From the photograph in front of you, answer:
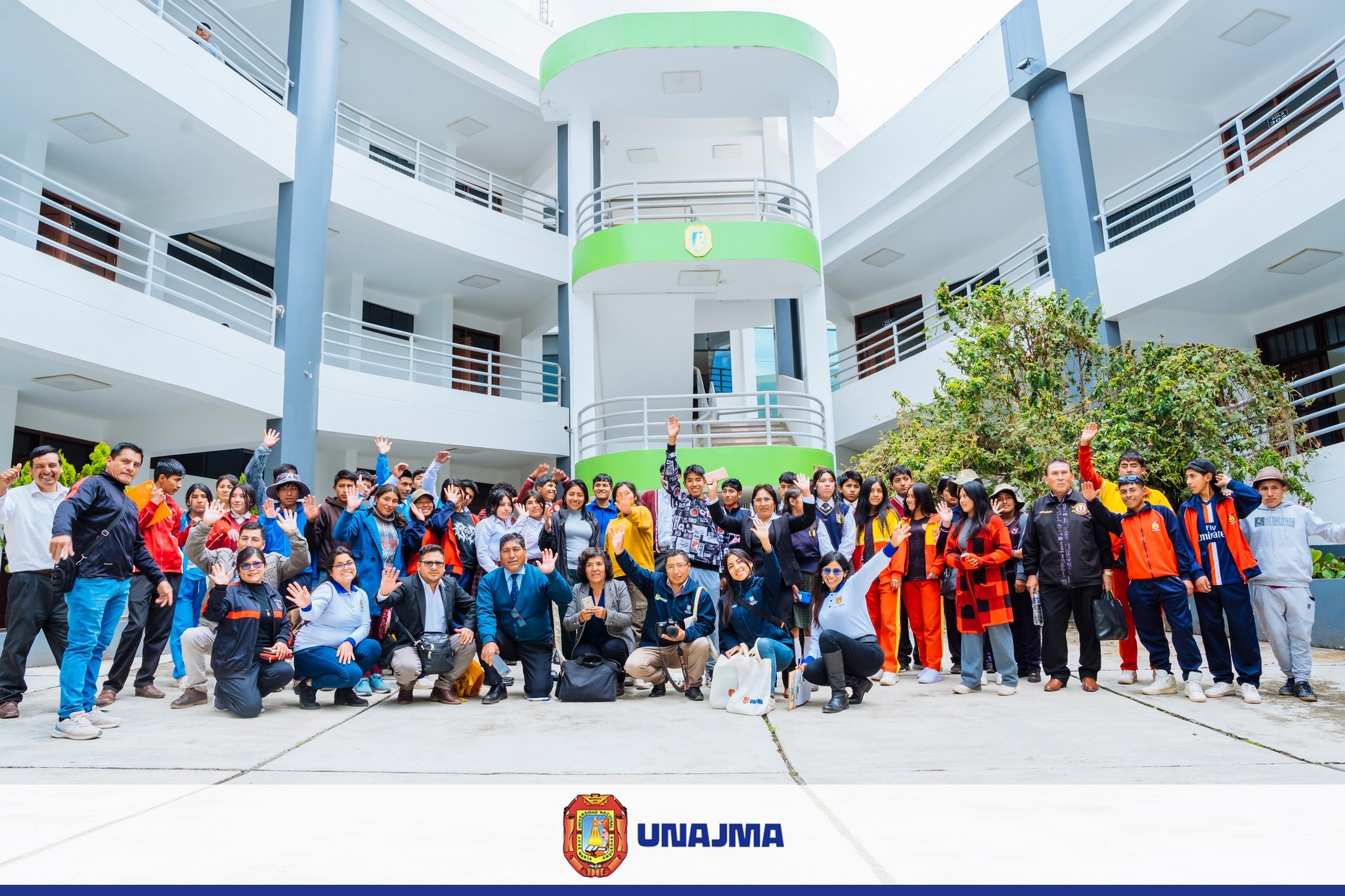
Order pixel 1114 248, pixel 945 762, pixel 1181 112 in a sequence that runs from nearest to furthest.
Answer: pixel 945 762 → pixel 1114 248 → pixel 1181 112

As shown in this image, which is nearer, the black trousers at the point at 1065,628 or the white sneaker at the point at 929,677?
the black trousers at the point at 1065,628

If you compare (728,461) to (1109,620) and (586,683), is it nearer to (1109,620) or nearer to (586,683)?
(586,683)

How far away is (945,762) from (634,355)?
11.6 m

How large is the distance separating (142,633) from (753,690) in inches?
175

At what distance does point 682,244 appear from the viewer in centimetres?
1352

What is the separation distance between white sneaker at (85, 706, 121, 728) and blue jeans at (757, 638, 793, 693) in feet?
13.2

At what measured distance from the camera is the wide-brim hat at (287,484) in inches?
267

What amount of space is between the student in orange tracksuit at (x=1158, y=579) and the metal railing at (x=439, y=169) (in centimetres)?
1219

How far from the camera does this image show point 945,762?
13.8 ft

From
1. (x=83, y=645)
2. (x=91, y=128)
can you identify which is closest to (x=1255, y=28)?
(x=83, y=645)

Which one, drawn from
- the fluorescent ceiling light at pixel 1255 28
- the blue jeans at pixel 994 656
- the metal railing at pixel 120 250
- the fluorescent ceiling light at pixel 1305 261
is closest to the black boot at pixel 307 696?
the blue jeans at pixel 994 656

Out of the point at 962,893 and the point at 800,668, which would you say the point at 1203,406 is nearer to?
the point at 800,668

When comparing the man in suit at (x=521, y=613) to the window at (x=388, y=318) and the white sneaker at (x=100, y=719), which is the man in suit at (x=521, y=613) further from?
the window at (x=388, y=318)

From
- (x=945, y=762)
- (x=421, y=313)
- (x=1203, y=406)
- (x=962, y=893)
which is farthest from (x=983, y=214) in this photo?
(x=962, y=893)
